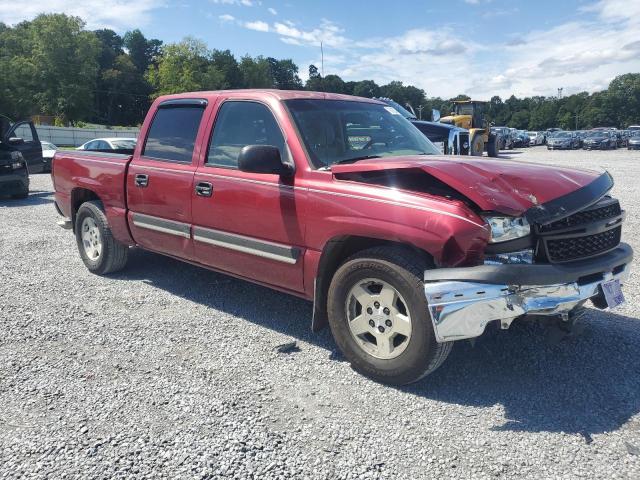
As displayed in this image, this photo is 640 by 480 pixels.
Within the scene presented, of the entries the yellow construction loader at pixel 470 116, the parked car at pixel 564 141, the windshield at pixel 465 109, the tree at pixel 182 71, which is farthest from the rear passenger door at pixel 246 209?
the tree at pixel 182 71

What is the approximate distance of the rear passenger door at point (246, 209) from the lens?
3752 mm

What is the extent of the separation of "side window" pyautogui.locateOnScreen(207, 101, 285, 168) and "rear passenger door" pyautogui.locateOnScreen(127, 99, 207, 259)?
0.24 metres

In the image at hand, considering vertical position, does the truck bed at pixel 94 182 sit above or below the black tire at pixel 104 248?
above

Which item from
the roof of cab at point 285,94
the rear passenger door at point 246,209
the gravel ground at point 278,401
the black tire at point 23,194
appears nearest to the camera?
the gravel ground at point 278,401

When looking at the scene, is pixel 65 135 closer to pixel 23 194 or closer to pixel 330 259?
pixel 23 194

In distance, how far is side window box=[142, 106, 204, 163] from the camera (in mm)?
4605

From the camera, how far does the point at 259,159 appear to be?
349cm

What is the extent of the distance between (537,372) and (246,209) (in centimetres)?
235

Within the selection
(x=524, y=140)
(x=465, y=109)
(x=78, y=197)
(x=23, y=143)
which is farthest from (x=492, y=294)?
(x=524, y=140)

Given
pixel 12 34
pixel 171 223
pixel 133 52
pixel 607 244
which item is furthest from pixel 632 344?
pixel 133 52

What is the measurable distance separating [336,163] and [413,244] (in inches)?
40.6

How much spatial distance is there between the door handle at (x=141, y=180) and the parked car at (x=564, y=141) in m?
41.4

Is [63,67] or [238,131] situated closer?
[238,131]

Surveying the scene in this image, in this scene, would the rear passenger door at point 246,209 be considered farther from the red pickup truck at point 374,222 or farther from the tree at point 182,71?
the tree at point 182,71
